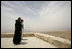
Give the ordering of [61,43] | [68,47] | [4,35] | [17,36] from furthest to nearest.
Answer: [4,35]
[17,36]
[61,43]
[68,47]

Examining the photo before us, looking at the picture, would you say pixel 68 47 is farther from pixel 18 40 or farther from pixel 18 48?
pixel 18 40

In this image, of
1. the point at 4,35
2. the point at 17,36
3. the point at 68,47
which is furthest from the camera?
the point at 4,35

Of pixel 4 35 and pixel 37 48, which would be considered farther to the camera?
pixel 4 35

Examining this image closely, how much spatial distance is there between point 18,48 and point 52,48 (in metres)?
1.77

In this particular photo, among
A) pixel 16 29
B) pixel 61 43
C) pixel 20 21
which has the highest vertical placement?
pixel 20 21

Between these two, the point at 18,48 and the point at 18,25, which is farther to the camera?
the point at 18,25

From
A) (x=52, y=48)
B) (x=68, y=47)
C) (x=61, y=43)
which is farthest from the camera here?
(x=52, y=48)

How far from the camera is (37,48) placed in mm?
5883

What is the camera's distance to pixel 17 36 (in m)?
7.12

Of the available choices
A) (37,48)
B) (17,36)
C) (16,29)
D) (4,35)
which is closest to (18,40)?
(17,36)

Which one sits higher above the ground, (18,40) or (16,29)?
(16,29)

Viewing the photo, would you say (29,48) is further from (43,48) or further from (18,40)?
(18,40)

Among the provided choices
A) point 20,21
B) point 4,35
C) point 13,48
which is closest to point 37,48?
point 13,48

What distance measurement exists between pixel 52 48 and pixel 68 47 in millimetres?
1156
